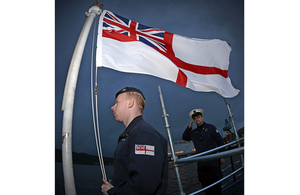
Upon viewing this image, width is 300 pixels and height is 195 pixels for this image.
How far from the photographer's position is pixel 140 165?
0.97 meters

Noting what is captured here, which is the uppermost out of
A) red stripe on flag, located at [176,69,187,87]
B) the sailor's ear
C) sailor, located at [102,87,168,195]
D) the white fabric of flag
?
the white fabric of flag

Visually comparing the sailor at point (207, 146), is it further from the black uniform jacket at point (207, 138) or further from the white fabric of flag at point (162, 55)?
the white fabric of flag at point (162, 55)

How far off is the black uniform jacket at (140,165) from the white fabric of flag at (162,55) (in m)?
1.26

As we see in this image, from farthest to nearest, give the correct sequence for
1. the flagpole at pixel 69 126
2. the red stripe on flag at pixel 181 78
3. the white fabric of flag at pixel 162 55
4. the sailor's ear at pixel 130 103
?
the red stripe on flag at pixel 181 78 → the white fabric of flag at pixel 162 55 → the flagpole at pixel 69 126 → the sailor's ear at pixel 130 103

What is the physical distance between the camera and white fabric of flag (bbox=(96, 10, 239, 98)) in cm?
231

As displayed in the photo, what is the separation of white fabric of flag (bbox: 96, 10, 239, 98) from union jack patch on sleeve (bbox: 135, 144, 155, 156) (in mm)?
1340

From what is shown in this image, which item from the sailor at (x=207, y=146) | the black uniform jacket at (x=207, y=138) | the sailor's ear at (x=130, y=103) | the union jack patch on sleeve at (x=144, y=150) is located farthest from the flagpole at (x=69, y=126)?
the black uniform jacket at (x=207, y=138)

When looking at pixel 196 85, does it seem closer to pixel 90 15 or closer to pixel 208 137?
pixel 208 137

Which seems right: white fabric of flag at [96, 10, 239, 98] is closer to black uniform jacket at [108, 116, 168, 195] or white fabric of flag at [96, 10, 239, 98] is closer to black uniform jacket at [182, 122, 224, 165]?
black uniform jacket at [182, 122, 224, 165]

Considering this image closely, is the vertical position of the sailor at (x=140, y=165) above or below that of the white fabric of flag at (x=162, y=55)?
below

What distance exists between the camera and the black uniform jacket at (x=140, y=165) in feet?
3.08

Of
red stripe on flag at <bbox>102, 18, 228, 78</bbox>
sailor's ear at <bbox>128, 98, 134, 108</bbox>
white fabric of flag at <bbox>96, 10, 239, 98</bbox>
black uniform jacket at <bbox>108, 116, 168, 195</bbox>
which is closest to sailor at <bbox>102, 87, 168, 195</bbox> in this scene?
black uniform jacket at <bbox>108, 116, 168, 195</bbox>

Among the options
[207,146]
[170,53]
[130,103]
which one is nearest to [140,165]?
[130,103]

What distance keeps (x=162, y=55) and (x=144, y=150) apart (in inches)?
71.5
